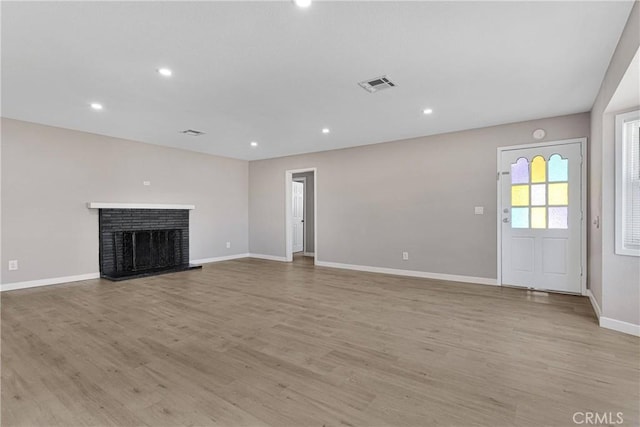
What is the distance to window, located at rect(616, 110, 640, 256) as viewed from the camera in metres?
2.87

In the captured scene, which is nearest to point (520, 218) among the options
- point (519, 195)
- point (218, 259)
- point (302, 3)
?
point (519, 195)

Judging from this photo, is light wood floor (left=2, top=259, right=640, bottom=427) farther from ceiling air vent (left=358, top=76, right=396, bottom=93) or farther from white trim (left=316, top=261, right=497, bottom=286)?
ceiling air vent (left=358, top=76, right=396, bottom=93)

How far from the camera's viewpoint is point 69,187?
199 inches

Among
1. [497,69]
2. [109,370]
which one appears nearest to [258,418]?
[109,370]

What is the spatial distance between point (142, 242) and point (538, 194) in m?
6.75

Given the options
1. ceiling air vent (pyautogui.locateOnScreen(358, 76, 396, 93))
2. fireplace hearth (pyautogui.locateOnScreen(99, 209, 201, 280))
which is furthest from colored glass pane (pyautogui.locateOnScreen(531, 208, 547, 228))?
fireplace hearth (pyautogui.locateOnScreen(99, 209, 201, 280))

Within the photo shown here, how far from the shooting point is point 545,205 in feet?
14.6

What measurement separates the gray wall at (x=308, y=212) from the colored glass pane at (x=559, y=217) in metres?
5.48

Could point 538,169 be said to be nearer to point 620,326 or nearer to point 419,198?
point 419,198

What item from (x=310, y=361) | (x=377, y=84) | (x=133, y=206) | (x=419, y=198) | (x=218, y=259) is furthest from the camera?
(x=218, y=259)

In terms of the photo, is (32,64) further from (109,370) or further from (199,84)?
(109,370)

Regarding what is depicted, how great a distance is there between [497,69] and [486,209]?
2491 mm

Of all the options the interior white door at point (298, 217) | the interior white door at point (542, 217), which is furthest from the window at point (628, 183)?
the interior white door at point (298, 217)

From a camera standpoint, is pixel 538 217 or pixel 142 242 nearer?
pixel 538 217
